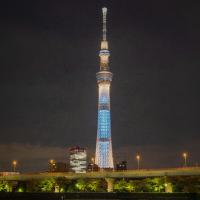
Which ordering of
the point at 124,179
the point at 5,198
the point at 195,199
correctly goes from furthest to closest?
the point at 124,179 < the point at 5,198 < the point at 195,199

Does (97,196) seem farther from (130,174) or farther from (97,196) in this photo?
(130,174)

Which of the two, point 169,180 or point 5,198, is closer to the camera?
point 5,198

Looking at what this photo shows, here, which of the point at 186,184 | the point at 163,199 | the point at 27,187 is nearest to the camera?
the point at 163,199

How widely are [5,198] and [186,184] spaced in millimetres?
44079

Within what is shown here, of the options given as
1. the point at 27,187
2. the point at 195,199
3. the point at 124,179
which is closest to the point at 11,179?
the point at 27,187

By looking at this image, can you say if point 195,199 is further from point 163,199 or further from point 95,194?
point 95,194

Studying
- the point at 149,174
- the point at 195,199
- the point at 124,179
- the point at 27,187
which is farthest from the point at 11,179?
the point at 195,199

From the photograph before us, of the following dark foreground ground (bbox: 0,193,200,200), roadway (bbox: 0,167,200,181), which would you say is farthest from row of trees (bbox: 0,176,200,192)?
dark foreground ground (bbox: 0,193,200,200)

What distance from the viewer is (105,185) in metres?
141

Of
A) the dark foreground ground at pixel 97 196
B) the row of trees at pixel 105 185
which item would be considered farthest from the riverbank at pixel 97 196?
the row of trees at pixel 105 185

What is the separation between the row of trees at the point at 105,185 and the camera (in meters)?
119

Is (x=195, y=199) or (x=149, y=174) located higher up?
(x=149, y=174)

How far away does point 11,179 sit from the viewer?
473 feet

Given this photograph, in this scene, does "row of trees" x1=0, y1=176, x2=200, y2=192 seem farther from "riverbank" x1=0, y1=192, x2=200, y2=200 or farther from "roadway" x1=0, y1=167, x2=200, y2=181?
"riverbank" x1=0, y1=192, x2=200, y2=200
